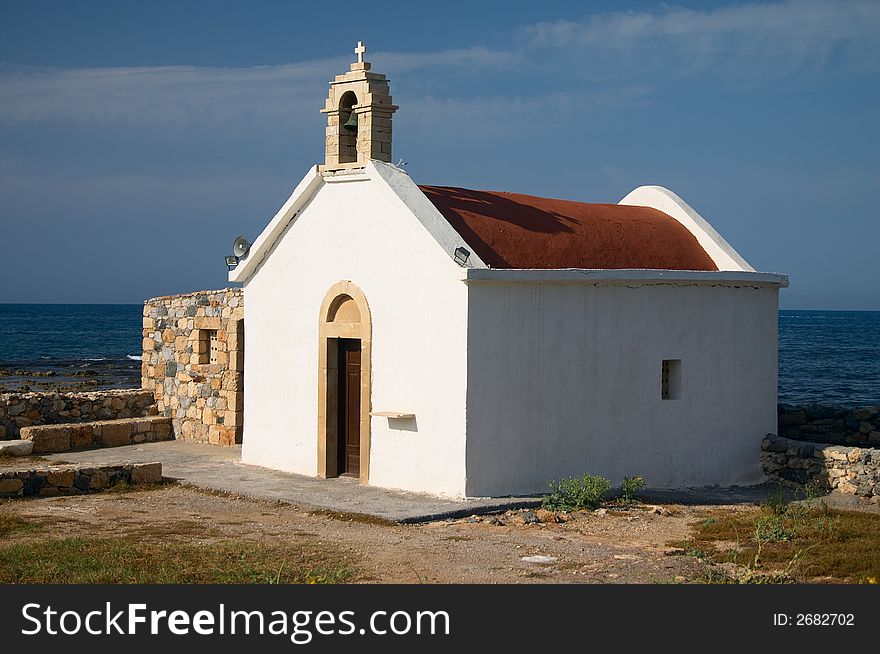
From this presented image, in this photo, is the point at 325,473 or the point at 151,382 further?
the point at 151,382

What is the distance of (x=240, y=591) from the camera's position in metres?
8.41

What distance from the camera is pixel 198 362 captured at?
19453 mm

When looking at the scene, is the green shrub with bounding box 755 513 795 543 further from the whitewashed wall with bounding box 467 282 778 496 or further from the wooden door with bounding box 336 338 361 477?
the wooden door with bounding box 336 338 361 477

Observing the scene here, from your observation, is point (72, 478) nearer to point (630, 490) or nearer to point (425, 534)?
point (425, 534)

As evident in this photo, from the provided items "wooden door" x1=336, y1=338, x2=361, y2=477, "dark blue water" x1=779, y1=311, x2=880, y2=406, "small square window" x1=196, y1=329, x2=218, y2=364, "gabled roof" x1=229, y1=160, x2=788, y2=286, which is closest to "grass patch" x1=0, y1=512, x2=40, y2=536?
"wooden door" x1=336, y1=338, x2=361, y2=477

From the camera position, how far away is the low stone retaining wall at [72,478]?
1393cm

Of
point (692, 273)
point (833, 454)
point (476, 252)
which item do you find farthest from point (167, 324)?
point (833, 454)

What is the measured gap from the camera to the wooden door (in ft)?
50.4

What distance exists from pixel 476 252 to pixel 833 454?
19.1 feet

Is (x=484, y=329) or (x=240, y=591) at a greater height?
(x=484, y=329)

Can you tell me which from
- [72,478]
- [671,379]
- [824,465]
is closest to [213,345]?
[72,478]

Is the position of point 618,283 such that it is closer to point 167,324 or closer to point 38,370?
point 167,324

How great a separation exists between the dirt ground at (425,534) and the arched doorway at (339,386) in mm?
1770

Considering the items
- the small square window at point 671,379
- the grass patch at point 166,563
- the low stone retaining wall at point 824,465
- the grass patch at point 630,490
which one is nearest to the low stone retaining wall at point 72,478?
the grass patch at point 166,563
